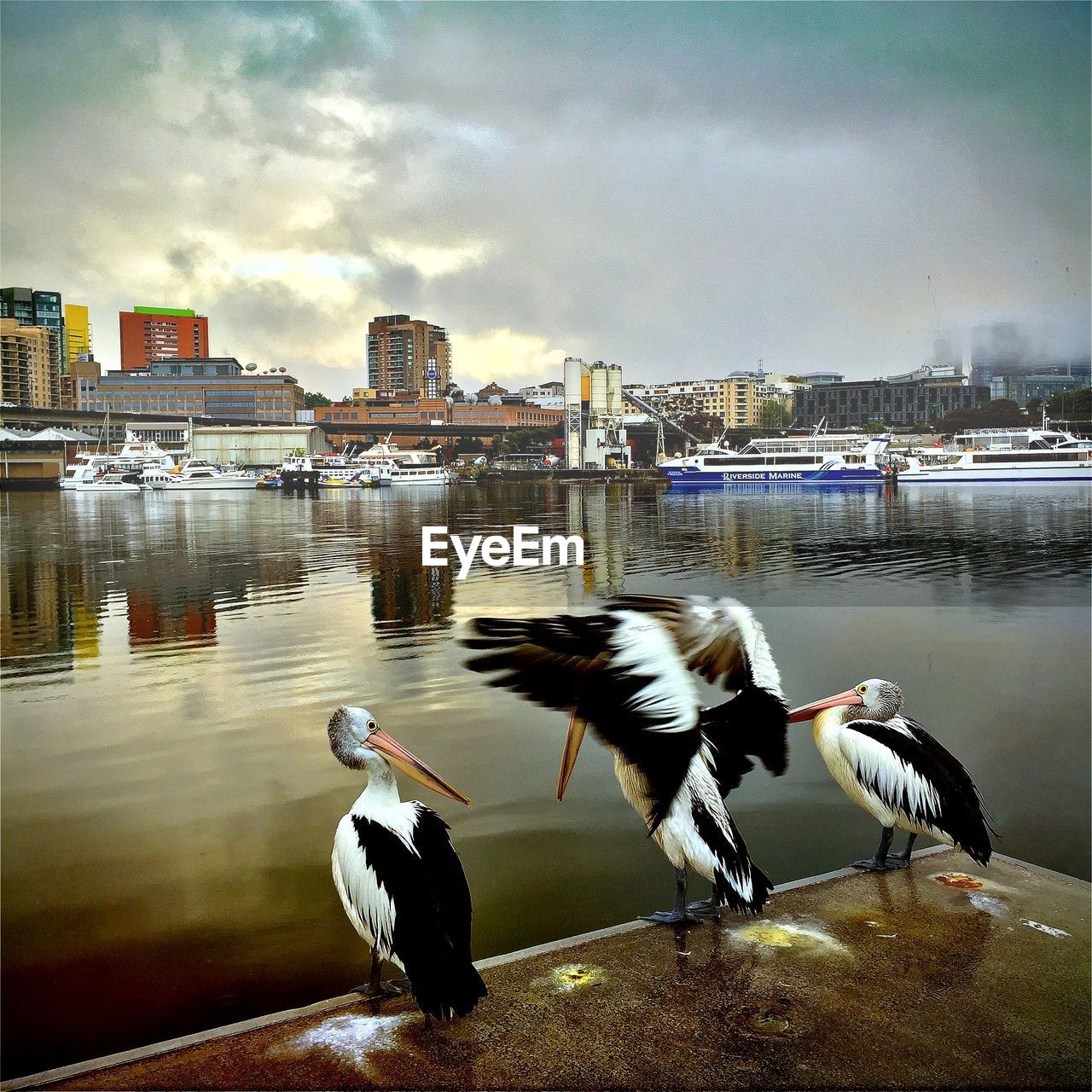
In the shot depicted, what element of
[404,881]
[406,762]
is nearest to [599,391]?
[406,762]

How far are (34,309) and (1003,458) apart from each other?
1764cm

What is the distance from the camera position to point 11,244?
1084 cm

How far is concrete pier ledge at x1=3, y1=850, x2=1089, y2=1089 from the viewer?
153 cm

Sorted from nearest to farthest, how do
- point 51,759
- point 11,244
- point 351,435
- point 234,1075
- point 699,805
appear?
1. point 234,1075
2. point 699,805
3. point 51,759
4. point 11,244
5. point 351,435

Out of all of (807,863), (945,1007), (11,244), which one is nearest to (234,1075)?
(945,1007)

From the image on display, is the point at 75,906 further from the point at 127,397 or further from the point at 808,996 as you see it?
the point at 127,397

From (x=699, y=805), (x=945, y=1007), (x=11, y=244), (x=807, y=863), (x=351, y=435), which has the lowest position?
(x=807, y=863)

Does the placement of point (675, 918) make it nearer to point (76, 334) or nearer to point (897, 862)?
point (897, 862)

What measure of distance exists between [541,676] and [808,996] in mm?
801

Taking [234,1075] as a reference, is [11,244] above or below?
above

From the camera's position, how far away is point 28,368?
12.7 meters

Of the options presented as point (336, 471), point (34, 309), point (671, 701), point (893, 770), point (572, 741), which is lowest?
point (893, 770)

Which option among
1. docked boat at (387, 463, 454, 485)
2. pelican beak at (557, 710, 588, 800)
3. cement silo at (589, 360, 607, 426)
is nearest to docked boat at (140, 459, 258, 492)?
docked boat at (387, 463, 454, 485)

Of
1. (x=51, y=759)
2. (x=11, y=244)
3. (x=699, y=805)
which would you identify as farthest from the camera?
(x=11, y=244)
